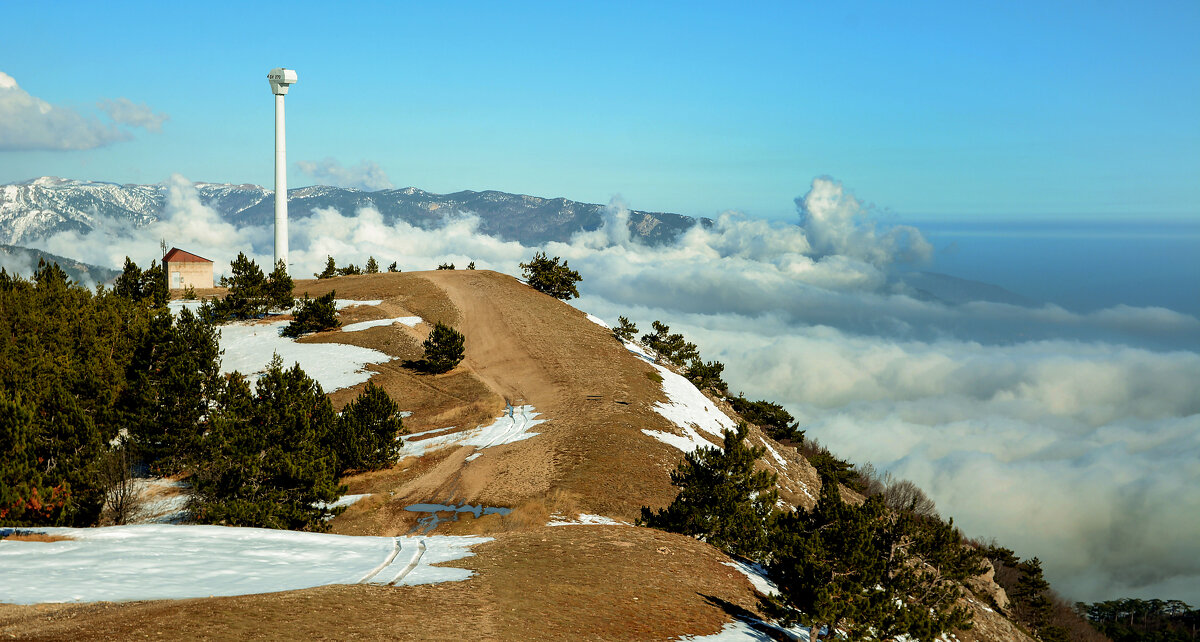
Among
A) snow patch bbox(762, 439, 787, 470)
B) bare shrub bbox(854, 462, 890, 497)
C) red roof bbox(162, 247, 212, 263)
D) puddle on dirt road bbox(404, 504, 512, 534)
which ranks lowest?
bare shrub bbox(854, 462, 890, 497)

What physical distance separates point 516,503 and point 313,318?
128ft

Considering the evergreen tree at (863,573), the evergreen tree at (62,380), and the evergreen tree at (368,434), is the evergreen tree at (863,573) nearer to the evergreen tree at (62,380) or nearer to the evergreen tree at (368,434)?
the evergreen tree at (368,434)

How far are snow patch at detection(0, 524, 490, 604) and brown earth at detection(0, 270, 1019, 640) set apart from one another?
1078mm

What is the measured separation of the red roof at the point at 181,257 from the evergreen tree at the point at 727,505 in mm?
77703

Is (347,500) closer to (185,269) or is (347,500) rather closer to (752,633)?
(752,633)

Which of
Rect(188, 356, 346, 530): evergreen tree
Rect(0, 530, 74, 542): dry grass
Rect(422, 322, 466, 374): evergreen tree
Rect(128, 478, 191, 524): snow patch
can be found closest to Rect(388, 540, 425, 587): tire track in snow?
Rect(188, 356, 346, 530): evergreen tree

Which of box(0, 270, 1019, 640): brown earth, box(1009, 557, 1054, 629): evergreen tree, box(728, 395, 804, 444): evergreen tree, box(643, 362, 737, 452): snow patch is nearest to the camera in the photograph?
box(0, 270, 1019, 640): brown earth

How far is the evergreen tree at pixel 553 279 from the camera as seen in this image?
83312 millimetres

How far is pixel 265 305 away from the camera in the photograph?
69.4 meters

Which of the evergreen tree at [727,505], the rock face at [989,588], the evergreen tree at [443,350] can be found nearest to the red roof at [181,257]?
the evergreen tree at [443,350]

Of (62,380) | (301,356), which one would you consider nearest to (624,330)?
(301,356)

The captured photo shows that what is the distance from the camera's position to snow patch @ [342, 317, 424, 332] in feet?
217

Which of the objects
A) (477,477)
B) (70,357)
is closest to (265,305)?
(70,357)

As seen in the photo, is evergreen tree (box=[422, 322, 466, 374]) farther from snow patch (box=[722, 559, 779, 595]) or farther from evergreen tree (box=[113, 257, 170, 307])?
snow patch (box=[722, 559, 779, 595])
